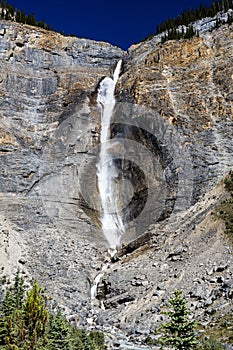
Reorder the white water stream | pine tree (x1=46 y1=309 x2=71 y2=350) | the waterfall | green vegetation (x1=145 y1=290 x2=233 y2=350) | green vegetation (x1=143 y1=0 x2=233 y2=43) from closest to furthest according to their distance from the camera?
1. green vegetation (x1=145 y1=290 x2=233 y2=350)
2. pine tree (x1=46 y1=309 x2=71 y2=350)
3. the white water stream
4. the waterfall
5. green vegetation (x1=143 y1=0 x2=233 y2=43)

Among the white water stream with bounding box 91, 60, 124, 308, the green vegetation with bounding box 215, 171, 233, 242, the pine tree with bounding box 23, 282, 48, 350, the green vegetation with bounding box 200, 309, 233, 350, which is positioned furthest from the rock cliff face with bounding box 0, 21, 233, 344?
the pine tree with bounding box 23, 282, 48, 350

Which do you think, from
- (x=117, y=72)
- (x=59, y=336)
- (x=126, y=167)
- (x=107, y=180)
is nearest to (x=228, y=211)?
(x=126, y=167)

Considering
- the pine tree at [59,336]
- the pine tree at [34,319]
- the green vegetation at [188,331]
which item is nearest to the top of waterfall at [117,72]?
the green vegetation at [188,331]

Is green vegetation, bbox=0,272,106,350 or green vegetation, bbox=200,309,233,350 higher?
green vegetation, bbox=0,272,106,350

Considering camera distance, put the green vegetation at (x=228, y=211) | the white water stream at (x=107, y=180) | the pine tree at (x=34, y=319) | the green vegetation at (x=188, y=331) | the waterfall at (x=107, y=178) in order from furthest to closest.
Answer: the waterfall at (x=107, y=178) < the white water stream at (x=107, y=180) < the green vegetation at (x=228, y=211) < the green vegetation at (x=188, y=331) < the pine tree at (x=34, y=319)

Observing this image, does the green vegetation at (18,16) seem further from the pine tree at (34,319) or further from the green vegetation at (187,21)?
the pine tree at (34,319)

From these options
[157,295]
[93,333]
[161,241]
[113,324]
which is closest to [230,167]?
[161,241]

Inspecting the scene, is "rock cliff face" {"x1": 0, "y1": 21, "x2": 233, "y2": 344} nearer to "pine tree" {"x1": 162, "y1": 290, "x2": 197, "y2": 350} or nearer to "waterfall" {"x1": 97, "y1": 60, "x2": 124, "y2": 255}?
"waterfall" {"x1": 97, "y1": 60, "x2": 124, "y2": 255}
